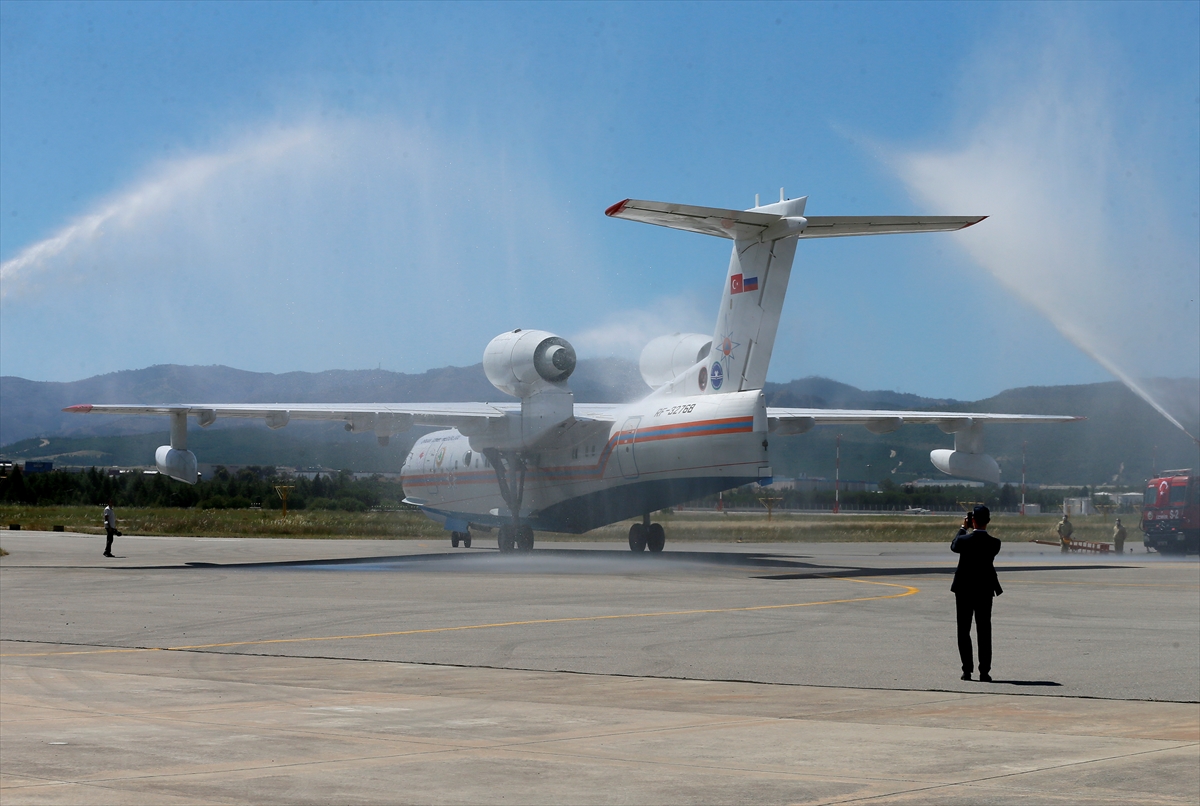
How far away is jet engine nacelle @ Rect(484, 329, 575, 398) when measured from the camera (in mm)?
37188

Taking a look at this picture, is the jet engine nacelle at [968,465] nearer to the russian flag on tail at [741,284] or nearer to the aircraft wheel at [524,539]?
the russian flag on tail at [741,284]

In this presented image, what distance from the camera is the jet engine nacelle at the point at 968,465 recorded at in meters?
37.2

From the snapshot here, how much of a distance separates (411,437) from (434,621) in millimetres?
39395

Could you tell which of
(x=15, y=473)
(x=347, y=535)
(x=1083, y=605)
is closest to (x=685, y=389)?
(x=1083, y=605)

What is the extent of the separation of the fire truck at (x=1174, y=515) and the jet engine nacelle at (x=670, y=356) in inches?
798

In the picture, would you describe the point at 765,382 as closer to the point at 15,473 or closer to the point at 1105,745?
the point at 1105,745

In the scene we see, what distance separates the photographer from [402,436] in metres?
56.7

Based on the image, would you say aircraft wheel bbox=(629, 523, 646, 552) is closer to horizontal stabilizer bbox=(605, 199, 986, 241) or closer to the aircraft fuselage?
the aircraft fuselage

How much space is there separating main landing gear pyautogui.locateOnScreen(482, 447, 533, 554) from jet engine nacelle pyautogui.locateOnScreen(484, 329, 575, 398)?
4.02 m

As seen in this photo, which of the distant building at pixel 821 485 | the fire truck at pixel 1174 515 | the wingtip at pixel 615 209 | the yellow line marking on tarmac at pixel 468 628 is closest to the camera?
the yellow line marking on tarmac at pixel 468 628

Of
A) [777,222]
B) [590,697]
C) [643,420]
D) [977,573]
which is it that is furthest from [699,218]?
[590,697]

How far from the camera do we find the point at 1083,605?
20.9m

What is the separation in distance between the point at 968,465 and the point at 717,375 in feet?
31.5

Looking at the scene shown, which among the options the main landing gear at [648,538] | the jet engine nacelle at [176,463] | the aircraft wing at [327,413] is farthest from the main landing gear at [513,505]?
the jet engine nacelle at [176,463]
